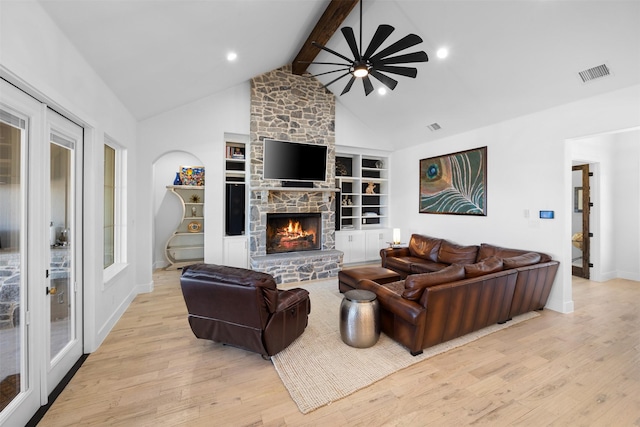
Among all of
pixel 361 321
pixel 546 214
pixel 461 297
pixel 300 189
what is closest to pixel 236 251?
pixel 300 189

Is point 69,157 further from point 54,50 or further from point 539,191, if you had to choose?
point 539,191

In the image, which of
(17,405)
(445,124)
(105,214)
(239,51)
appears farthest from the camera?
(445,124)

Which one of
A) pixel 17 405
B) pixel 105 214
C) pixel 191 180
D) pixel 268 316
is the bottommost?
pixel 17 405

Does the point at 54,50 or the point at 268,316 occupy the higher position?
the point at 54,50

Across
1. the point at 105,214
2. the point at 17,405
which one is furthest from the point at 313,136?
the point at 17,405

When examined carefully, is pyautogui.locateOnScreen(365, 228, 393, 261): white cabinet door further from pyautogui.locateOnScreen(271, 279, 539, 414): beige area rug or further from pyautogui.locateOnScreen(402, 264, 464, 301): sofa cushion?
pyautogui.locateOnScreen(402, 264, 464, 301): sofa cushion

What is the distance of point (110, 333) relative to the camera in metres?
3.19

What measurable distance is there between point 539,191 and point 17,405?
6044mm

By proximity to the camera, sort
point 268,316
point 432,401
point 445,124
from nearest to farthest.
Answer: point 432,401 < point 268,316 < point 445,124

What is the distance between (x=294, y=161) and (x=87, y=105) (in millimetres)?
3443

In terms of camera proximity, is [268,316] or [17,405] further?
[268,316]

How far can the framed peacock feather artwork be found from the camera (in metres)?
5.01

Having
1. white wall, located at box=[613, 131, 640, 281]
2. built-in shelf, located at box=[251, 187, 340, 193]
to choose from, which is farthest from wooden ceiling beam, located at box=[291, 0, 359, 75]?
white wall, located at box=[613, 131, 640, 281]

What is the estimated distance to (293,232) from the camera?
6.05 meters
